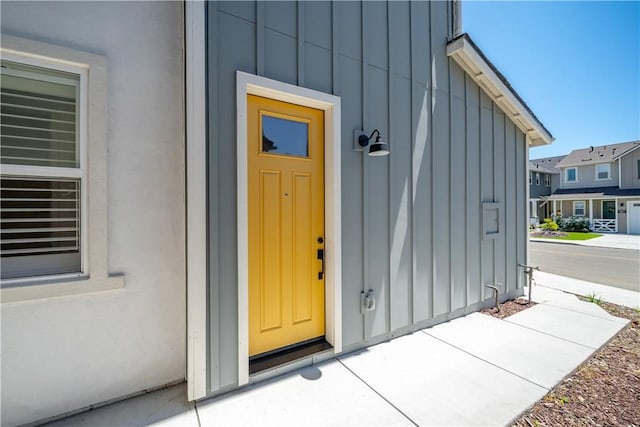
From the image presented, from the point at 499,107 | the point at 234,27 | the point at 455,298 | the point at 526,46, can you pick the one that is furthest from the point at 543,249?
the point at 234,27

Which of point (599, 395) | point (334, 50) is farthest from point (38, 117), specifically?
point (599, 395)

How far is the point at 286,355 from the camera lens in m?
2.73

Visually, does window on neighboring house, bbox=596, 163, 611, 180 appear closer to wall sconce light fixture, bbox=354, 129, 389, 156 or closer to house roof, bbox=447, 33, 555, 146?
house roof, bbox=447, 33, 555, 146

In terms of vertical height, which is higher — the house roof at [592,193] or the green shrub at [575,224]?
the house roof at [592,193]

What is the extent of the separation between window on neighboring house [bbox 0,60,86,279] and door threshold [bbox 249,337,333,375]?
1716mm

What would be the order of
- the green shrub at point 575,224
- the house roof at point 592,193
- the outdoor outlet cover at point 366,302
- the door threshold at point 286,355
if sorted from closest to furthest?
the door threshold at point 286,355, the outdoor outlet cover at point 366,302, the house roof at point 592,193, the green shrub at point 575,224

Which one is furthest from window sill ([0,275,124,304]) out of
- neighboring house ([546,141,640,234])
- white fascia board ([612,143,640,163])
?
white fascia board ([612,143,640,163])

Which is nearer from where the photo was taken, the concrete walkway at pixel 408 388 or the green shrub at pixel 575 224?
the concrete walkway at pixel 408 388

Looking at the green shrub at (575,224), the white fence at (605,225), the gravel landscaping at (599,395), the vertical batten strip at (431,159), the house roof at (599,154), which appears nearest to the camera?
the gravel landscaping at (599,395)

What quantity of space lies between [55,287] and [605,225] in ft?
93.5

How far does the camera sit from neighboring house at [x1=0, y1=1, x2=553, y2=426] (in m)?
1.97

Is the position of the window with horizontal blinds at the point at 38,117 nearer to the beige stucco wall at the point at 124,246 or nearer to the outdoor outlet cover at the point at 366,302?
the beige stucco wall at the point at 124,246

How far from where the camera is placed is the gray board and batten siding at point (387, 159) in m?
2.29

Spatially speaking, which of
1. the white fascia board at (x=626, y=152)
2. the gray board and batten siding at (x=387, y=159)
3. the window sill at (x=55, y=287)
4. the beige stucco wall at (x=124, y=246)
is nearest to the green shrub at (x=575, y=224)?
the white fascia board at (x=626, y=152)
